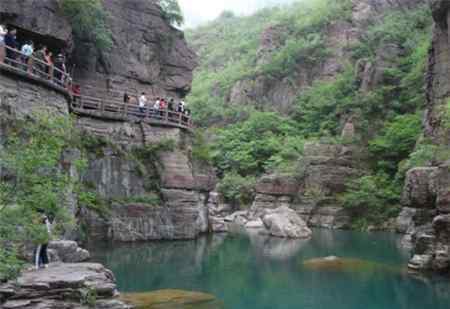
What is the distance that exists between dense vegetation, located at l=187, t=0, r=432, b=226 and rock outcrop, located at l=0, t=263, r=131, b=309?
19749 millimetres

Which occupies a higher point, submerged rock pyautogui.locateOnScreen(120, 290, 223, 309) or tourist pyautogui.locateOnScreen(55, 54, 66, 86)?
tourist pyautogui.locateOnScreen(55, 54, 66, 86)

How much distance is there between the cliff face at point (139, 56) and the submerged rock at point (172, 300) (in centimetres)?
1836

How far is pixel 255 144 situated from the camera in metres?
56.2

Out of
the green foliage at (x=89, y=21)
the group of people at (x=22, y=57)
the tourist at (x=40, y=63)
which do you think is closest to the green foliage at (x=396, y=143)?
the green foliage at (x=89, y=21)

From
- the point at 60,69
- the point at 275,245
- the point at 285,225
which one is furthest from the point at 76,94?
the point at 285,225

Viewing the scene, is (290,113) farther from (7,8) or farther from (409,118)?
(7,8)

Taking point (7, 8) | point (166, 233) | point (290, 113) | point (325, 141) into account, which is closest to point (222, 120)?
point (290, 113)

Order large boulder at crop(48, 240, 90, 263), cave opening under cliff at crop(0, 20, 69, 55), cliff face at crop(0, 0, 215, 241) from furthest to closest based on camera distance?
cave opening under cliff at crop(0, 20, 69, 55), cliff face at crop(0, 0, 215, 241), large boulder at crop(48, 240, 90, 263)

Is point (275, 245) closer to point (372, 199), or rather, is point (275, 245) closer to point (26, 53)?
point (372, 199)

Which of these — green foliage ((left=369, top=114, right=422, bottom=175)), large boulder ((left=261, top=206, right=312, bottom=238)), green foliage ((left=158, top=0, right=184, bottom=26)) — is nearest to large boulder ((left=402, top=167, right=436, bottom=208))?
large boulder ((left=261, top=206, right=312, bottom=238))

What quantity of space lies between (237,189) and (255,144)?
862cm

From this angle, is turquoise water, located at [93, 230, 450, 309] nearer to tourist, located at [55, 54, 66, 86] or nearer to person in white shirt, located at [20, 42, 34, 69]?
tourist, located at [55, 54, 66, 86]

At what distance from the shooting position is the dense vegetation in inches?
1711

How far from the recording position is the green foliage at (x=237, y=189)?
1932 inches
